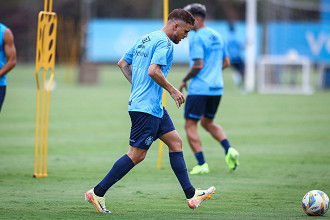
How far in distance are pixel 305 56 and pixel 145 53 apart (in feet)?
80.4

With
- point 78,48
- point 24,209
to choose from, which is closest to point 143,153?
point 24,209

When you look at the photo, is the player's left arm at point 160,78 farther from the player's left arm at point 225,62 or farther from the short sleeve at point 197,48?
the player's left arm at point 225,62

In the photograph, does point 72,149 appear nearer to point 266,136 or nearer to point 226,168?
point 226,168

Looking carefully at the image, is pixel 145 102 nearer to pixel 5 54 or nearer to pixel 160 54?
pixel 160 54

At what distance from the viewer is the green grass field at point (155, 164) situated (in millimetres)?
6840

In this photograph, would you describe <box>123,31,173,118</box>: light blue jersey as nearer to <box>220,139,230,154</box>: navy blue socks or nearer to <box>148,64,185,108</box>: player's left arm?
<box>148,64,185,108</box>: player's left arm

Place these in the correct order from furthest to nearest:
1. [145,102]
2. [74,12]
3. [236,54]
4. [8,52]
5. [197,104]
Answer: [74,12] → [236,54] → [197,104] → [8,52] → [145,102]

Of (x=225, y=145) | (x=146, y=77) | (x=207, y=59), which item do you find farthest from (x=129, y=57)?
(x=225, y=145)

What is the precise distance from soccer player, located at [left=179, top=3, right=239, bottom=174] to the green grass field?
1.41ft

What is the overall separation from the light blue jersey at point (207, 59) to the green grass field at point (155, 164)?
1359 millimetres

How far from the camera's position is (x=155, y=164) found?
10289 millimetres

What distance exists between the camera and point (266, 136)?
1337 cm

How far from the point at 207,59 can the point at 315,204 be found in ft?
12.5

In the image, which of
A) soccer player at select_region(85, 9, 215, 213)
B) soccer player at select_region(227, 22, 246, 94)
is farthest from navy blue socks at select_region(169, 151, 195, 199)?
soccer player at select_region(227, 22, 246, 94)
